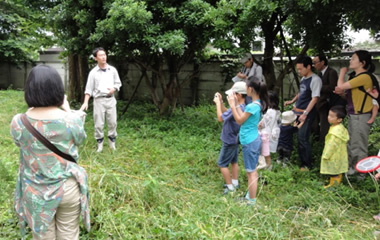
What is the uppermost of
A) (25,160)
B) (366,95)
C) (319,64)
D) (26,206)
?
(319,64)

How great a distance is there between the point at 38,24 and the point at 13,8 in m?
5.81

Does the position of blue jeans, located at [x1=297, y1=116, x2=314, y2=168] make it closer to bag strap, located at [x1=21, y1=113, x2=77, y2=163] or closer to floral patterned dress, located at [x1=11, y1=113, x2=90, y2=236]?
floral patterned dress, located at [x1=11, y1=113, x2=90, y2=236]

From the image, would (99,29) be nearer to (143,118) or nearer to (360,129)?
(143,118)

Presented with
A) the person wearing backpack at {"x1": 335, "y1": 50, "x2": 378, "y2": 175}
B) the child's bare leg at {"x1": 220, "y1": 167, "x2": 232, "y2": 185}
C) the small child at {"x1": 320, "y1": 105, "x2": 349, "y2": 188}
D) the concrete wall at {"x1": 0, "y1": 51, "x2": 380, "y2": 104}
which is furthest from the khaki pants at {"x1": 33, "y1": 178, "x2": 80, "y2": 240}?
the concrete wall at {"x1": 0, "y1": 51, "x2": 380, "y2": 104}

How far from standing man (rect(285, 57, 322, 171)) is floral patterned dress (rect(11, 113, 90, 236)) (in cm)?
362

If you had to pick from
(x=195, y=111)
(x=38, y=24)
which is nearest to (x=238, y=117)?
(x=195, y=111)

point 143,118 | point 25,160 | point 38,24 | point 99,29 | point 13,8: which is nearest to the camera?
point 25,160

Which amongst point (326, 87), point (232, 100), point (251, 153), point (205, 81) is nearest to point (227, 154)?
point (251, 153)

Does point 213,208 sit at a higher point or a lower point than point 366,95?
lower

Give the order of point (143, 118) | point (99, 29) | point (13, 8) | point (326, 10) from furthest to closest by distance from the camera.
A: point (13, 8) → point (143, 118) → point (99, 29) → point (326, 10)

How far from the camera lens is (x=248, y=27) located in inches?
235

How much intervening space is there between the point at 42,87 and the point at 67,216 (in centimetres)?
94

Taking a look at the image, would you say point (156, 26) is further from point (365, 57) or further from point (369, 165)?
point (369, 165)

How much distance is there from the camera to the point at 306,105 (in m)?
5.09
